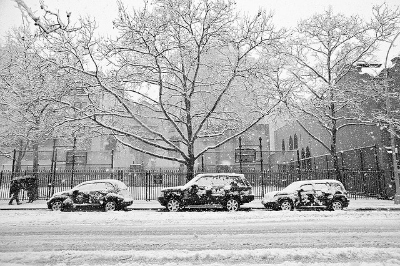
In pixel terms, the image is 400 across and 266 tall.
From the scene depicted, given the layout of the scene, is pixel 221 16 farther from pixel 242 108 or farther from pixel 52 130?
pixel 52 130

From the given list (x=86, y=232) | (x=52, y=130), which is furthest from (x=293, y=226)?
(x=52, y=130)

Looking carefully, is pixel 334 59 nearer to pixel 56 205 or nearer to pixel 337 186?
pixel 337 186

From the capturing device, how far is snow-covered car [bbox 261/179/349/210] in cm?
1416

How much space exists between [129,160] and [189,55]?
2144 cm

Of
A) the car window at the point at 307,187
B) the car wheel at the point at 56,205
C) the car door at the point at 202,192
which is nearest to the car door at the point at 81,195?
the car wheel at the point at 56,205

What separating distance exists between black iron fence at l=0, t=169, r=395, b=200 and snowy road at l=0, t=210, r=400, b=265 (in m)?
7.46

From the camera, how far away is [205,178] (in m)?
14.1

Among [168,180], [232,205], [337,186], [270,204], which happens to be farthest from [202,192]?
[337,186]

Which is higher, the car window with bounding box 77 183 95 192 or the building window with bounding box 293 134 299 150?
the building window with bounding box 293 134 299 150

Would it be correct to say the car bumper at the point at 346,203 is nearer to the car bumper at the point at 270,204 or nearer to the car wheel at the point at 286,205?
the car wheel at the point at 286,205

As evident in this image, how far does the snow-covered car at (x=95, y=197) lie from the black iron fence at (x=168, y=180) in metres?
4.56

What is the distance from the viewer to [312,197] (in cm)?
1416

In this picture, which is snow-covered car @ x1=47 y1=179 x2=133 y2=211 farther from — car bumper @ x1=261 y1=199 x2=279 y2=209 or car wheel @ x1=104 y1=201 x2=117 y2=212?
car bumper @ x1=261 y1=199 x2=279 y2=209

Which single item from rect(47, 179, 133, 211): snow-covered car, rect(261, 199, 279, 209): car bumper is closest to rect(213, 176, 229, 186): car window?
rect(261, 199, 279, 209): car bumper
